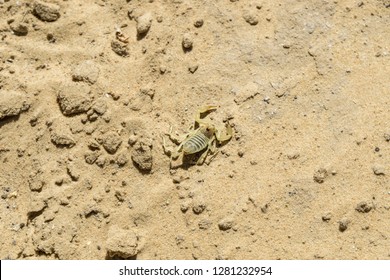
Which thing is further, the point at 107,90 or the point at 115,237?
the point at 107,90

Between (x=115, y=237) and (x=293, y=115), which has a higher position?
(x=293, y=115)

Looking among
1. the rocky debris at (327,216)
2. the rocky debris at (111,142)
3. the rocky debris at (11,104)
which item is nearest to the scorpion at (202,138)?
the rocky debris at (111,142)

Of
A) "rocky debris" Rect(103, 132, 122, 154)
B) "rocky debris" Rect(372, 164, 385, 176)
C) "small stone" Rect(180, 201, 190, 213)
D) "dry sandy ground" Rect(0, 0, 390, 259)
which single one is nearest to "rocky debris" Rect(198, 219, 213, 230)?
"dry sandy ground" Rect(0, 0, 390, 259)

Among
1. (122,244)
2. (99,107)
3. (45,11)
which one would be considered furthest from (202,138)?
(45,11)
